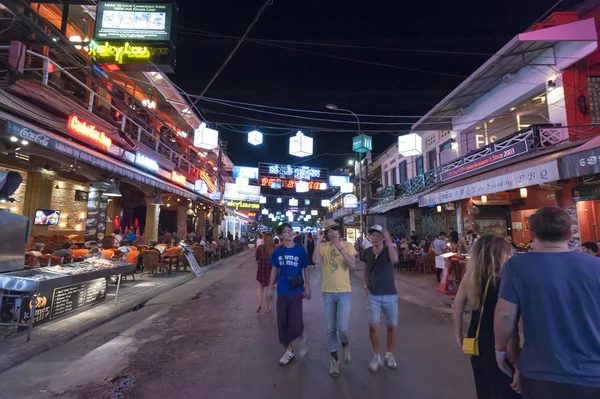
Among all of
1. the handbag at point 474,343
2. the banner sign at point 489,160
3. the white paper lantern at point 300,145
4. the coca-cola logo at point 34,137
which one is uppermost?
the white paper lantern at point 300,145

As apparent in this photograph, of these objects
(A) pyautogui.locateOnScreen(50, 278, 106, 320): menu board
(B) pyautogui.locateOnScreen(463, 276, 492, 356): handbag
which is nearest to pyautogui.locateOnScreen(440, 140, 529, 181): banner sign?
(B) pyautogui.locateOnScreen(463, 276, 492, 356): handbag

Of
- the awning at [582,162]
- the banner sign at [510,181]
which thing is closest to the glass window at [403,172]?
the banner sign at [510,181]

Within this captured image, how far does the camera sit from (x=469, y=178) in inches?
540

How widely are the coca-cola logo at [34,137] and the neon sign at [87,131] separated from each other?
7.96 feet

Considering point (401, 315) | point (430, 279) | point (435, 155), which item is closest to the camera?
point (401, 315)

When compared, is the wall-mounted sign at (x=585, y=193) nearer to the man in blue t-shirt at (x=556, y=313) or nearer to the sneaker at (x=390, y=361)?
the sneaker at (x=390, y=361)

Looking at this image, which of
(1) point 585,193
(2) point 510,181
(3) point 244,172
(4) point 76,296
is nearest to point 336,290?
(4) point 76,296

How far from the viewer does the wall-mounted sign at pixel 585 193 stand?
352 inches

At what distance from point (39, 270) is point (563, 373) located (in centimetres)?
806

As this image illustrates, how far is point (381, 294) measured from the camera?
13.8ft

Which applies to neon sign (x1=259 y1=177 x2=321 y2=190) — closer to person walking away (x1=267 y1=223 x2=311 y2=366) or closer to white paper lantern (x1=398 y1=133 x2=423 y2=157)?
white paper lantern (x1=398 y1=133 x2=423 y2=157)

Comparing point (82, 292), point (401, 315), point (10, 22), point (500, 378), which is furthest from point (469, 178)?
point (10, 22)

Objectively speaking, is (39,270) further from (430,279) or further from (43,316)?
(430,279)

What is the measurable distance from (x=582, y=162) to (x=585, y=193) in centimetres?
275
